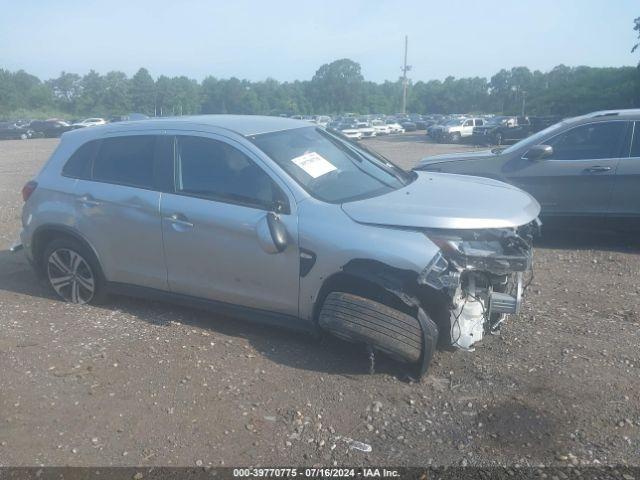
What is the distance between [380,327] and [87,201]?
2.91m

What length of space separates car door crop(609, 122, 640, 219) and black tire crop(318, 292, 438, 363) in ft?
13.8

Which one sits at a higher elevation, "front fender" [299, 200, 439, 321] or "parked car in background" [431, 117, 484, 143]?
"front fender" [299, 200, 439, 321]

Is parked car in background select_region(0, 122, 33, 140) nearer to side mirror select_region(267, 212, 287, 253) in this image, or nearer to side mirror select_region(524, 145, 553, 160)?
side mirror select_region(524, 145, 553, 160)

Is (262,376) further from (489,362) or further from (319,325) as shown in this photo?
(489,362)

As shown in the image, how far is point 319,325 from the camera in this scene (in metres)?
4.41

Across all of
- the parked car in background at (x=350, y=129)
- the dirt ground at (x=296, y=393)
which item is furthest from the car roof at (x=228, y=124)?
the parked car in background at (x=350, y=129)

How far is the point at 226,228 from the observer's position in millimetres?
4723

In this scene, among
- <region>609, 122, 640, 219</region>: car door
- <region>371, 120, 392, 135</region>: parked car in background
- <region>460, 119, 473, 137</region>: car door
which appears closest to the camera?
<region>609, 122, 640, 219</region>: car door

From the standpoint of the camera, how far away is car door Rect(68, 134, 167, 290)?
5.17 m

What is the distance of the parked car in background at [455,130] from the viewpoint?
1523 inches

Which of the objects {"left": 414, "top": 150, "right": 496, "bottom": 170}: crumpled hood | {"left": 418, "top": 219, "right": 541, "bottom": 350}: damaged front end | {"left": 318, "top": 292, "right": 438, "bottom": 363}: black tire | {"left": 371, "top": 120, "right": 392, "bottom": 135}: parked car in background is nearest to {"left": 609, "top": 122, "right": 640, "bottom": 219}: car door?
{"left": 414, "top": 150, "right": 496, "bottom": 170}: crumpled hood

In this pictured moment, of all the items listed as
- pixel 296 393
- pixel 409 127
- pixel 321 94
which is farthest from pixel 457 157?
pixel 321 94

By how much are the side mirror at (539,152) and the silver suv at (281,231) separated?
2449 millimetres

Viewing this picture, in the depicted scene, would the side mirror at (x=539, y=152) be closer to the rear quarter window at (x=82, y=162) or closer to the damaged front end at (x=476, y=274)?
the damaged front end at (x=476, y=274)
